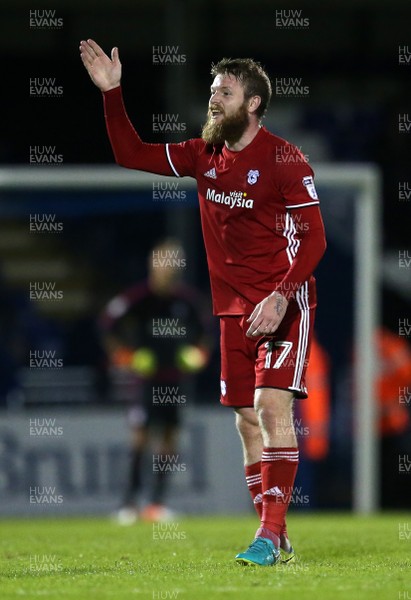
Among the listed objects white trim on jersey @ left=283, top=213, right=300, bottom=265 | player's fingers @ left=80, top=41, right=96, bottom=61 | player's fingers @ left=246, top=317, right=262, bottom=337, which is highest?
player's fingers @ left=80, top=41, right=96, bottom=61

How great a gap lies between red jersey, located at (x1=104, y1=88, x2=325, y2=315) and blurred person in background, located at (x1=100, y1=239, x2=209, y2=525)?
5053 mm

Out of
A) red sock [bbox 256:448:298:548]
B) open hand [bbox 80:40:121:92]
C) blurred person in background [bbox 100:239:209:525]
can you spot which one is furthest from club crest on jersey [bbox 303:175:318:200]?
blurred person in background [bbox 100:239:209:525]

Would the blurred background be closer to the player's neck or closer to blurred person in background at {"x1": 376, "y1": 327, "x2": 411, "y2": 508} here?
blurred person in background at {"x1": 376, "y1": 327, "x2": 411, "y2": 508}

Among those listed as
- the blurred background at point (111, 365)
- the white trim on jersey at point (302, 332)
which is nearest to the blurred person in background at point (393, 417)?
the blurred background at point (111, 365)

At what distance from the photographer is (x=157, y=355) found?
12094mm

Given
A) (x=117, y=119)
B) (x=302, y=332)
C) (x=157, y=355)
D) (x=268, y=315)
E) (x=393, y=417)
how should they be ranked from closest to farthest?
(x=268, y=315) → (x=302, y=332) → (x=117, y=119) → (x=157, y=355) → (x=393, y=417)

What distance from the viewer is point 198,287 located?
1291 centimetres

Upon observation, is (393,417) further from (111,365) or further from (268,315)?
(268,315)

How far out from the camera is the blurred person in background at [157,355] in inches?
469

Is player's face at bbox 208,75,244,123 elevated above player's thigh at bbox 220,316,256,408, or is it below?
above

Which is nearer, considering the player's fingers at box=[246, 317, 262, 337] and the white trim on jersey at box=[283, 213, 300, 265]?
the player's fingers at box=[246, 317, 262, 337]

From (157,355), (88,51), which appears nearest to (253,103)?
(88,51)

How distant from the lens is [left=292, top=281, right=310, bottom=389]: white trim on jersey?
6367 millimetres

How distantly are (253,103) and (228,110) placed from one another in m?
0.15
